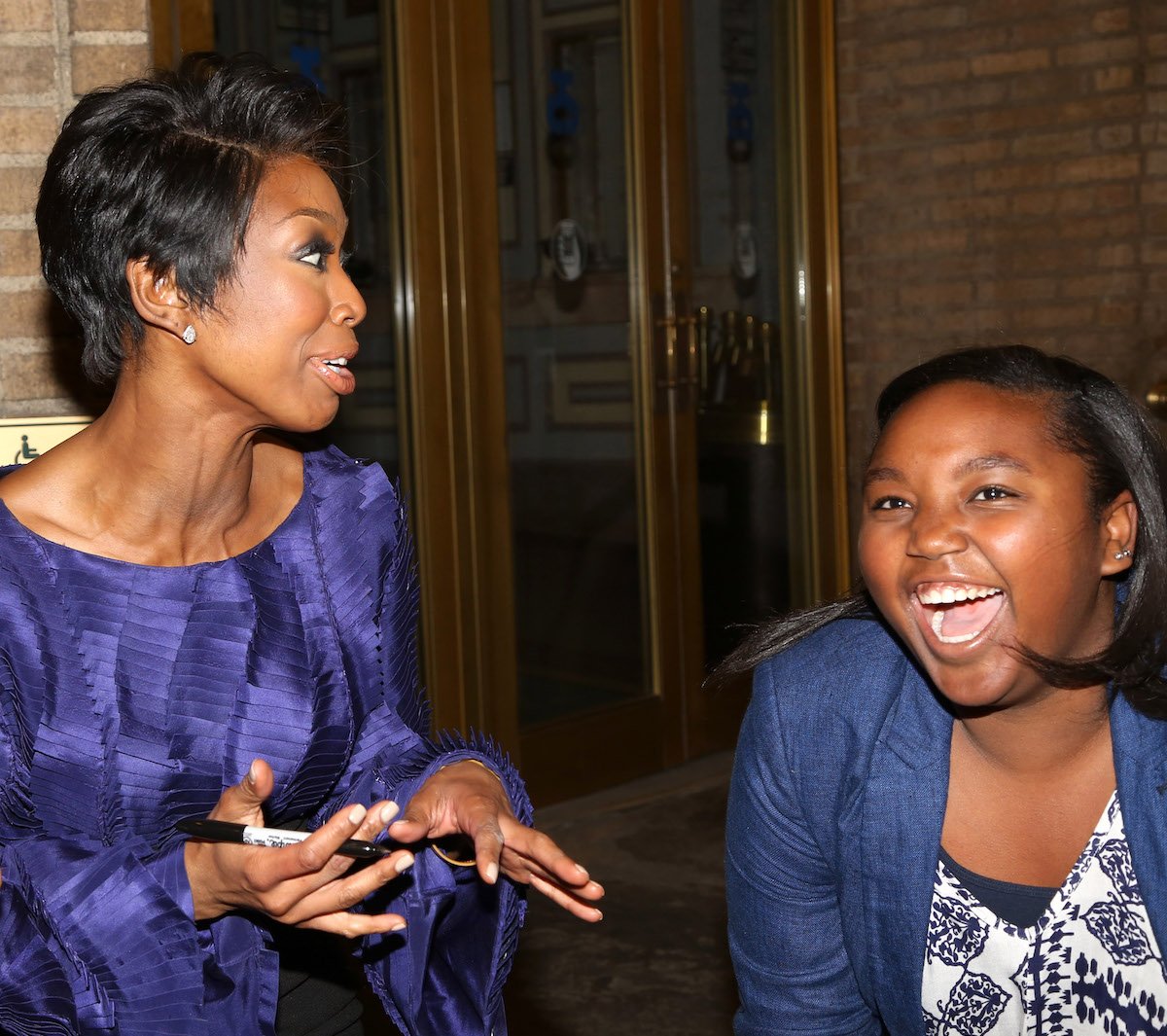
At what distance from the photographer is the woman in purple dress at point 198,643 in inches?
68.0

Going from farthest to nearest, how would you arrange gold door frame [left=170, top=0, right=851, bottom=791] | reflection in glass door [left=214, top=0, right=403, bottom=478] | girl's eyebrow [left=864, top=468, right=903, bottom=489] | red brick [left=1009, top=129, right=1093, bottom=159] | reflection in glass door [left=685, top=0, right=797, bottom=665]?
red brick [left=1009, top=129, right=1093, bottom=159], reflection in glass door [left=685, top=0, right=797, bottom=665], gold door frame [left=170, top=0, right=851, bottom=791], reflection in glass door [left=214, top=0, right=403, bottom=478], girl's eyebrow [left=864, top=468, right=903, bottom=489]

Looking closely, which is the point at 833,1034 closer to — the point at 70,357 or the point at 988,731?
the point at 988,731

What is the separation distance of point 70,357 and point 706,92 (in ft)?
10.6

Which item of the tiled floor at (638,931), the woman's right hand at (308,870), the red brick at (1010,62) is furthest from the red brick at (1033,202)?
the woman's right hand at (308,870)

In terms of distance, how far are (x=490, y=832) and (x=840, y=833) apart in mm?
467

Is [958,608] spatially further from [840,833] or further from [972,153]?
[972,153]

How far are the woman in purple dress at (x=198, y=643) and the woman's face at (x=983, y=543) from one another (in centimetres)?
52

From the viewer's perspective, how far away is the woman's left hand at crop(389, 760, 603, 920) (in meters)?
1.68

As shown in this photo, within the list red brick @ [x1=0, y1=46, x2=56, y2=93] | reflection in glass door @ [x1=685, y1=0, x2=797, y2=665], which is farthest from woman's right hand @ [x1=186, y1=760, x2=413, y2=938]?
reflection in glass door @ [x1=685, y1=0, x2=797, y2=665]

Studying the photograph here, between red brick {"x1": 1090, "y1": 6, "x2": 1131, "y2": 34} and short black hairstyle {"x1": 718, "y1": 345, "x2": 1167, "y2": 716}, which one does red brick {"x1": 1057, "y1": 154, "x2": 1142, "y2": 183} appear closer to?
red brick {"x1": 1090, "y1": 6, "x2": 1131, "y2": 34}

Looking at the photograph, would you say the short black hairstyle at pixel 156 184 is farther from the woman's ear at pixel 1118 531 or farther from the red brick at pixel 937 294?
the red brick at pixel 937 294

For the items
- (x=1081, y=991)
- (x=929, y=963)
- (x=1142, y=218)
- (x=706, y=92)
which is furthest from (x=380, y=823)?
(x=1142, y=218)

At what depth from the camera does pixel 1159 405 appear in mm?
5137

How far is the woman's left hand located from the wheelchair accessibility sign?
1.00 metres
